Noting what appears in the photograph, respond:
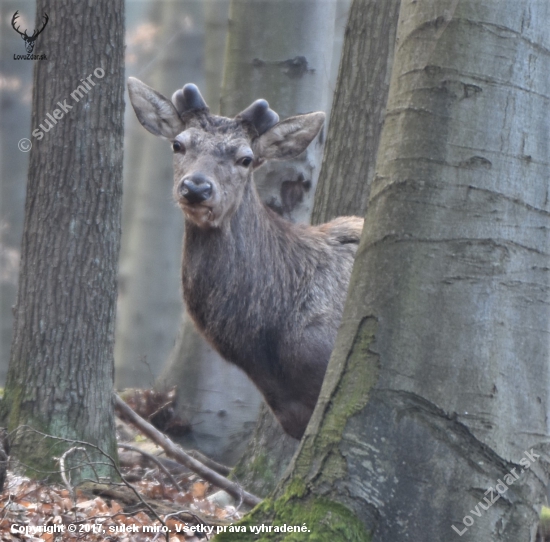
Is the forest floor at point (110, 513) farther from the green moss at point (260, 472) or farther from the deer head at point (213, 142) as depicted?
the deer head at point (213, 142)

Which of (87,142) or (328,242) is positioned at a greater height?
(87,142)

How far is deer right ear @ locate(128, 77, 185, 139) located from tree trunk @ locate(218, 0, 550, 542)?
3200mm

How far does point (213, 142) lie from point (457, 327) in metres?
3.15

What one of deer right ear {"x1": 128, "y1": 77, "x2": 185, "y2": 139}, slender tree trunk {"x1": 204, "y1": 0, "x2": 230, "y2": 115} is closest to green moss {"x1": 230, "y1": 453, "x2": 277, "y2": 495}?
deer right ear {"x1": 128, "y1": 77, "x2": 185, "y2": 139}

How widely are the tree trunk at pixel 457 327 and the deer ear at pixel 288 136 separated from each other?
2928mm

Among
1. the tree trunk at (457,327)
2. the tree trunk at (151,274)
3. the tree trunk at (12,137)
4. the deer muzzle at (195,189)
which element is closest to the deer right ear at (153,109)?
the deer muzzle at (195,189)

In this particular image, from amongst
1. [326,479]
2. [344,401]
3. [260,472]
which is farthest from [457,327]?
[260,472]

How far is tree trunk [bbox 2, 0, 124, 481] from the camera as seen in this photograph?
6.54 meters

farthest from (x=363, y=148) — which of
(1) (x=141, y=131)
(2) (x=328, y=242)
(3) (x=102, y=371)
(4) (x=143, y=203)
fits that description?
(1) (x=141, y=131)

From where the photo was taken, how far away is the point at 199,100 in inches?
253

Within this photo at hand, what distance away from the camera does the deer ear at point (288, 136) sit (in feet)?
21.5

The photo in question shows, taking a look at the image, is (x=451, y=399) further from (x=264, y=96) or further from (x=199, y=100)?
(x=264, y=96)

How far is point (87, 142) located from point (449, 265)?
12.7 feet

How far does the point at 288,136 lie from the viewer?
6.61 m
